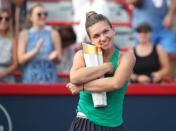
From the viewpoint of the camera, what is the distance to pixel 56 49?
7.07 m

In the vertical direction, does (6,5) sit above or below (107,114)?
above

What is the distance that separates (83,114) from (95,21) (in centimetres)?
65

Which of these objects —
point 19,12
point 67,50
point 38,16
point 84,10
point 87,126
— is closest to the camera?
point 87,126

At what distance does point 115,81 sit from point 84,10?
14.2ft

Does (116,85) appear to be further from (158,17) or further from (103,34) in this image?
(158,17)

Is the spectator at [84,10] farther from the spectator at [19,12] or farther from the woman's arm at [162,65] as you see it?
the woman's arm at [162,65]

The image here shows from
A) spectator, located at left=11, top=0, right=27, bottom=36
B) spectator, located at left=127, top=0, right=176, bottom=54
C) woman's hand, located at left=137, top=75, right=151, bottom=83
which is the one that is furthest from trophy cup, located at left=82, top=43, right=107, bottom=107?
spectator, located at left=11, top=0, right=27, bottom=36

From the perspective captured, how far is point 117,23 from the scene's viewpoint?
A: 891cm

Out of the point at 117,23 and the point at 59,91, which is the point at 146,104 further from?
the point at 117,23

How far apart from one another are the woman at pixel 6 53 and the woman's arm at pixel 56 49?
44cm

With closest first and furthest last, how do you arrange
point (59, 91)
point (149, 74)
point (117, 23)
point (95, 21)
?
1. point (95, 21)
2. point (59, 91)
3. point (149, 74)
4. point (117, 23)

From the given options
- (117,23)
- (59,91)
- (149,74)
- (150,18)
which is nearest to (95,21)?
(59,91)

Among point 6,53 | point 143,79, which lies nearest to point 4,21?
point 6,53

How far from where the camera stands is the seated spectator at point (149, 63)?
6801 millimetres
